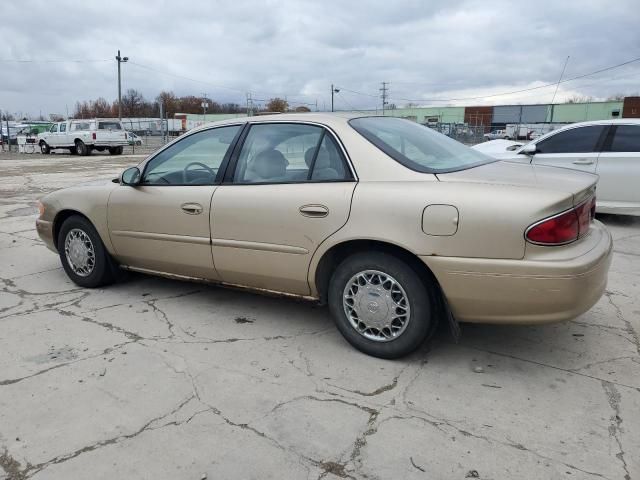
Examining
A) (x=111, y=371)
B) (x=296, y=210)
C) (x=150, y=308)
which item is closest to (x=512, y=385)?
(x=296, y=210)

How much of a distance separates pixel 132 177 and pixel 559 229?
10.5 feet

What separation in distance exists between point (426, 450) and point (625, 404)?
1.18m

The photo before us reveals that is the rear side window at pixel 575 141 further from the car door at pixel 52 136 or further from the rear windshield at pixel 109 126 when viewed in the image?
the car door at pixel 52 136

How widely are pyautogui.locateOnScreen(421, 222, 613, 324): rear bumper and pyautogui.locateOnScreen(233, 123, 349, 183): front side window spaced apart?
0.93 meters

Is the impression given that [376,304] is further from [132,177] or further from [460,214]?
[132,177]

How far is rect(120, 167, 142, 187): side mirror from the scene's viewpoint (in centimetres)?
417

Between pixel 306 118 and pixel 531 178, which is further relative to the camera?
pixel 306 118

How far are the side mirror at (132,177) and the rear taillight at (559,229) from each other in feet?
9.88

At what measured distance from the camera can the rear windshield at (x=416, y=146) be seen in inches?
127

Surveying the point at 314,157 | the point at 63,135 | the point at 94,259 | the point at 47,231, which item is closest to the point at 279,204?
the point at 314,157

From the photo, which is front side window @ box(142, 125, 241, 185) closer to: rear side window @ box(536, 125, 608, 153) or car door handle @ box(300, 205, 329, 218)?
car door handle @ box(300, 205, 329, 218)

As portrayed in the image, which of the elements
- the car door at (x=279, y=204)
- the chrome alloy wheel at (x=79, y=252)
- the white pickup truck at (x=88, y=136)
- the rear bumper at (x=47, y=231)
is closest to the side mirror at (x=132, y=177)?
the chrome alloy wheel at (x=79, y=252)

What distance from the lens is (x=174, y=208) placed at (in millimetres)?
3914

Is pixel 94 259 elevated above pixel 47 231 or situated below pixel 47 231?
below
